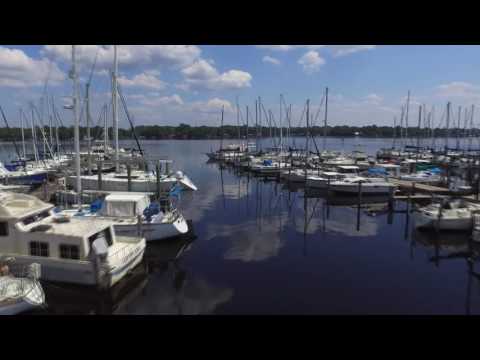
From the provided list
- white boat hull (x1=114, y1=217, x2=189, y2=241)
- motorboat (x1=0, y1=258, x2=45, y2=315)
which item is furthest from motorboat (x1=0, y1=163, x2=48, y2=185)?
motorboat (x1=0, y1=258, x2=45, y2=315)

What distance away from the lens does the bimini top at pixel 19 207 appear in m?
14.9

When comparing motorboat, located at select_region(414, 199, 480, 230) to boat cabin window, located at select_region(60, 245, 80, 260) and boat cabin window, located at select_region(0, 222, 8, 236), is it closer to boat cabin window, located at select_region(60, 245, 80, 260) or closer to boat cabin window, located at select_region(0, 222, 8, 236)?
boat cabin window, located at select_region(60, 245, 80, 260)

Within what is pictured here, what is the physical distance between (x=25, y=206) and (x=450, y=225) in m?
26.3

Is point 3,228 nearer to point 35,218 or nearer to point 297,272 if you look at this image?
point 35,218

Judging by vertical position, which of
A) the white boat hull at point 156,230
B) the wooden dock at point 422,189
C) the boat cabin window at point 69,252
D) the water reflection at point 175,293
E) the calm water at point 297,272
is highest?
the boat cabin window at point 69,252

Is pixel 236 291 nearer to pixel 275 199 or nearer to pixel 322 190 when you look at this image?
pixel 275 199

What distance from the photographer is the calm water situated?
46.1 feet

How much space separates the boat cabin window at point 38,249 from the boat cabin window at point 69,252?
0.65m

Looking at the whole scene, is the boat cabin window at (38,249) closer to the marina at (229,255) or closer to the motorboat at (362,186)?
the marina at (229,255)

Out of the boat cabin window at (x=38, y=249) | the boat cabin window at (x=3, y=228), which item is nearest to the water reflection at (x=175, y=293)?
the boat cabin window at (x=38, y=249)

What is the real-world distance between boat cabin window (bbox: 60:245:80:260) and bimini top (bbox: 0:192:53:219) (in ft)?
8.08

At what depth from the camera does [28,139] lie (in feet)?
522
